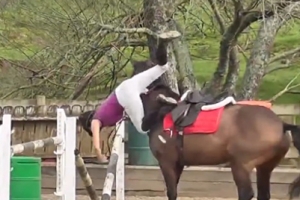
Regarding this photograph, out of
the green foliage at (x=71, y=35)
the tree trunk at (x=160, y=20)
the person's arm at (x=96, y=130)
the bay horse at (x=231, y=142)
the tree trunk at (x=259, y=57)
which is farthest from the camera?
the green foliage at (x=71, y=35)

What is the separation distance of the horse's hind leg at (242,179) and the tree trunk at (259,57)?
383 centimetres

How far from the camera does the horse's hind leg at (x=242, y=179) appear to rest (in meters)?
6.32

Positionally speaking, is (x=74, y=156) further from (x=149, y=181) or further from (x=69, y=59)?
(x=69, y=59)

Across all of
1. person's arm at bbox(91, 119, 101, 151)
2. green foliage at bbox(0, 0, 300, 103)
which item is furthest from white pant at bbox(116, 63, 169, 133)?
green foliage at bbox(0, 0, 300, 103)

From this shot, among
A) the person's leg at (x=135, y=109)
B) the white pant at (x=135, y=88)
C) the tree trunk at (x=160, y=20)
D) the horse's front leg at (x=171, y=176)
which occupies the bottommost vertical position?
the horse's front leg at (x=171, y=176)

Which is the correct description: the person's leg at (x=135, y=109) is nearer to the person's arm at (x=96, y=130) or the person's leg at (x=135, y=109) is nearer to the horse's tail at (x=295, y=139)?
the person's arm at (x=96, y=130)

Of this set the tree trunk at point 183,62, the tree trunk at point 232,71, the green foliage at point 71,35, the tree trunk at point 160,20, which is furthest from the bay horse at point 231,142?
the tree trunk at point 232,71

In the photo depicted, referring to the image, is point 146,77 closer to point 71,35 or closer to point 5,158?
point 5,158

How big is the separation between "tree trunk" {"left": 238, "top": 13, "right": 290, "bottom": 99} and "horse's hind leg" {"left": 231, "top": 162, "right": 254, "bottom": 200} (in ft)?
12.6

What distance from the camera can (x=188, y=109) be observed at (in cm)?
656

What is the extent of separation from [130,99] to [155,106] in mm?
280

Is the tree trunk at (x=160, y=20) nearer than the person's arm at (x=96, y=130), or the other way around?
the person's arm at (x=96, y=130)

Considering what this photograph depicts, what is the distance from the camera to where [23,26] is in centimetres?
1198

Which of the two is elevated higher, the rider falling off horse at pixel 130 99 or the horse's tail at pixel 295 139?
the rider falling off horse at pixel 130 99
